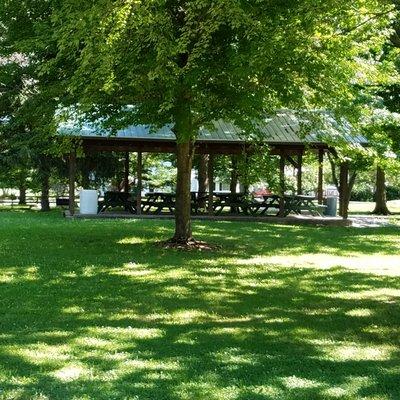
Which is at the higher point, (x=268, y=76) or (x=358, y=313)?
(x=268, y=76)

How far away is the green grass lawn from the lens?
470cm

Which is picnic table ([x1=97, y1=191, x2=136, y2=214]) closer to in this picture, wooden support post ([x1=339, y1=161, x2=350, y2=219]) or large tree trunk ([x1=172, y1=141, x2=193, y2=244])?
wooden support post ([x1=339, y1=161, x2=350, y2=219])

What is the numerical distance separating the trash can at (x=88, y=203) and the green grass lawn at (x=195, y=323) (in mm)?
8349

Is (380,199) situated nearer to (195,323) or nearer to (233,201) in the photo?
(233,201)

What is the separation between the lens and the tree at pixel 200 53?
8258 mm

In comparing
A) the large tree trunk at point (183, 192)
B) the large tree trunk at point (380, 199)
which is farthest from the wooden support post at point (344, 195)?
the large tree trunk at point (183, 192)

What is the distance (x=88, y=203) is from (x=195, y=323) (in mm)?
15938

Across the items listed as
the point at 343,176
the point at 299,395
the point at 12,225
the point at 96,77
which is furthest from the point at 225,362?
the point at 343,176

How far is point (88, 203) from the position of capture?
22.2 meters

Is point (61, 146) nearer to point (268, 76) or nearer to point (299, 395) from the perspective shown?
point (268, 76)

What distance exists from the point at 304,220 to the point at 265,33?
1415 cm

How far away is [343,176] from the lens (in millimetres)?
24359

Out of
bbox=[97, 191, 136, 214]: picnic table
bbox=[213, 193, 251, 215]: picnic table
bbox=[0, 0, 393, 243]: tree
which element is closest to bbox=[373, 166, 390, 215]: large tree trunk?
bbox=[213, 193, 251, 215]: picnic table

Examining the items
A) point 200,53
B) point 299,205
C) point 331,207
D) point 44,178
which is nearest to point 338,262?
point 200,53
